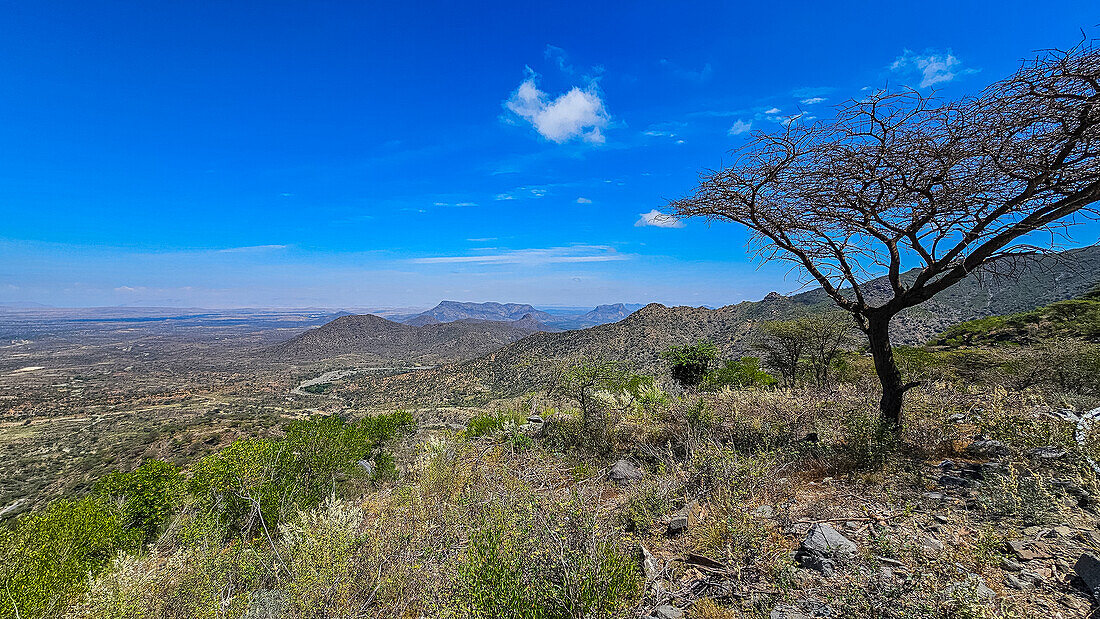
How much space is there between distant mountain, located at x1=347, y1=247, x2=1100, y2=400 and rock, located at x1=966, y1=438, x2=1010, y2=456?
74.2 feet

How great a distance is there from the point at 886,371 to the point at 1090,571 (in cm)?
365

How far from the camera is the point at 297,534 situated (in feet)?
17.8

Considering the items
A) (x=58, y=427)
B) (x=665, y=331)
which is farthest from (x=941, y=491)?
(x=58, y=427)

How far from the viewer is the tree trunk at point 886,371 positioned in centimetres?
566

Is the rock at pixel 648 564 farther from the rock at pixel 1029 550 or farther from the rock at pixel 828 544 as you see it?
the rock at pixel 1029 550

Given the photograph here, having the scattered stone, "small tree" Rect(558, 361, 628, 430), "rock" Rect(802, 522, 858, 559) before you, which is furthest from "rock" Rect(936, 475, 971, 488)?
"small tree" Rect(558, 361, 628, 430)

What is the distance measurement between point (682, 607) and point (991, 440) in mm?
4740

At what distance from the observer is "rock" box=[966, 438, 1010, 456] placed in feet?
15.6

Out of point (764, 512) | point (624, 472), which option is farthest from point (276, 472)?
point (764, 512)

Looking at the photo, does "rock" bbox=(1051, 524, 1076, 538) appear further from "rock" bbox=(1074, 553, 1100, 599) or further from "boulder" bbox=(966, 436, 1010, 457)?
"boulder" bbox=(966, 436, 1010, 457)

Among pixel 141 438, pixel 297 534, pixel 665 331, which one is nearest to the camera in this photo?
pixel 297 534

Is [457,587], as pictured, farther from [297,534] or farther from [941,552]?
[941,552]

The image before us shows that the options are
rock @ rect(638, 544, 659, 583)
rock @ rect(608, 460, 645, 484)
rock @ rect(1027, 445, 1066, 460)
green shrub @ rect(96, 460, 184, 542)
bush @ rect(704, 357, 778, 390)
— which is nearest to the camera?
rock @ rect(638, 544, 659, 583)

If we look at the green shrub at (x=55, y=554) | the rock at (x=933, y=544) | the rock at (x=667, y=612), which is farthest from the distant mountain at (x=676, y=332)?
the green shrub at (x=55, y=554)
